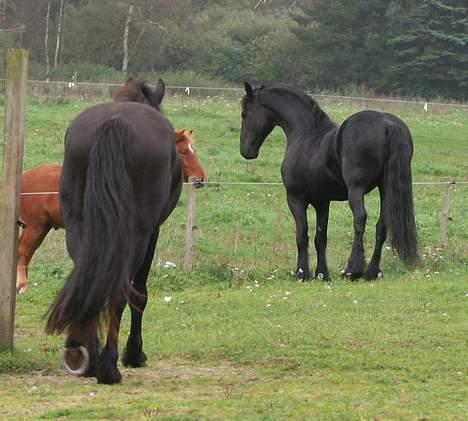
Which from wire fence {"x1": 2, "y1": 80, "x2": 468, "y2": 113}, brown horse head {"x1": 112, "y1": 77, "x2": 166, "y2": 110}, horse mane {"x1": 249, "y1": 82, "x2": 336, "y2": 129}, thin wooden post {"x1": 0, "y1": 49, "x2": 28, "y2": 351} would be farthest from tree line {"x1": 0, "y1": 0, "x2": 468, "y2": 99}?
thin wooden post {"x1": 0, "y1": 49, "x2": 28, "y2": 351}

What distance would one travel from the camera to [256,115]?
14844 mm

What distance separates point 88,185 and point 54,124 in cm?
2152

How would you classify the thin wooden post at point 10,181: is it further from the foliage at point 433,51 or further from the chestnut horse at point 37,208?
the foliage at point 433,51

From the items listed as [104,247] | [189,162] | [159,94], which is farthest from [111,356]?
[189,162]

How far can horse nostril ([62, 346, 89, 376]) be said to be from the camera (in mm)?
6598

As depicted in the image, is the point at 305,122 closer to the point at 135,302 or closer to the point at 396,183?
the point at 396,183

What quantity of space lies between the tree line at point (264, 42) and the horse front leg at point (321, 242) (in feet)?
129

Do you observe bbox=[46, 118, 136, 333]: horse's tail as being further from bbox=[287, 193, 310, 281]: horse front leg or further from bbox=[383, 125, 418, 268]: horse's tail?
bbox=[287, 193, 310, 281]: horse front leg

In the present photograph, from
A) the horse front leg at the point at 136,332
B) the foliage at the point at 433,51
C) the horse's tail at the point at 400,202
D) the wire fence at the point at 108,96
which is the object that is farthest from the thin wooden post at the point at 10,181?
the foliage at the point at 433,51

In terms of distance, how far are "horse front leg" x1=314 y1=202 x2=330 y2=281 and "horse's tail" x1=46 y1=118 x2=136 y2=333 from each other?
676cm

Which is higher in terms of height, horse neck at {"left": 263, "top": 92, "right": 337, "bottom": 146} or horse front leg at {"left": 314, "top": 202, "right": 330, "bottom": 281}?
horse neck at {"left": 263, "top": 92, "right": 337, "bottom": 146}

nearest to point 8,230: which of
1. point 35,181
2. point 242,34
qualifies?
point 35,181

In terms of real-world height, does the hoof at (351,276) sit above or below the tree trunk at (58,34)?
below

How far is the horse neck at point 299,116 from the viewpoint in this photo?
46.6 ft
